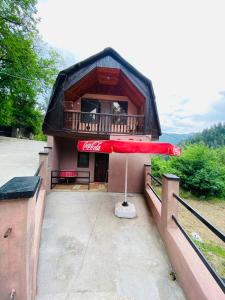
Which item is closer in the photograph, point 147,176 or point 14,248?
point 14,248

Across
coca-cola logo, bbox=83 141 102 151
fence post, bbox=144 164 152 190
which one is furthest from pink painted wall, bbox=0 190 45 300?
fence post, bbox=144 164 152 190

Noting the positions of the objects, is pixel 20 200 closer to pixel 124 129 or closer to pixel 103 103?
pixel 124 129

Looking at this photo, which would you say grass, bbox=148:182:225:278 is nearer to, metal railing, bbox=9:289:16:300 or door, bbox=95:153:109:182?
door, bbox=95:153:109:182

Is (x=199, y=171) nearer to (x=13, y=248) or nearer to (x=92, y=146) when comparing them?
(x=92, y=146)

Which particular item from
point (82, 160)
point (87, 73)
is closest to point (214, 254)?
point (82, 160)

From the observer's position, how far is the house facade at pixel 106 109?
8031 millimetres

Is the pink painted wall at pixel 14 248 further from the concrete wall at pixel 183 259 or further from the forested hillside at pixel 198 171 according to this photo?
the forested hillside at pixel 198 171

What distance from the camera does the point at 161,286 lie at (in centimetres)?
307

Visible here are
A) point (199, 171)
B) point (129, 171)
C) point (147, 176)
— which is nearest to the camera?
point (147, 176)

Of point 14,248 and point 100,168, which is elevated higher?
point 14,248

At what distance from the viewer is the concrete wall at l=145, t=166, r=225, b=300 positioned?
2.39 m

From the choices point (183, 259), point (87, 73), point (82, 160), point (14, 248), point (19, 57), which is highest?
point (19, 57)

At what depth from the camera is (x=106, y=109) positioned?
1118 cm

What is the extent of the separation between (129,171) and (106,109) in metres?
4.86
